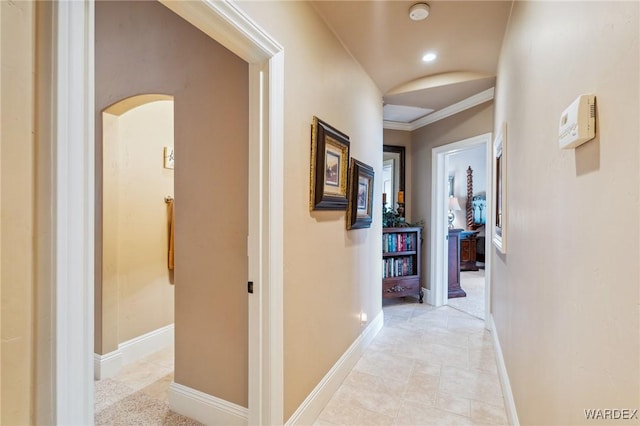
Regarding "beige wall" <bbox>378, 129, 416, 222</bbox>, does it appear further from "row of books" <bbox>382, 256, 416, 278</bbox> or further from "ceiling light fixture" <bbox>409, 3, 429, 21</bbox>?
"ceiling light fixture" <bbox>409, 3, 429, 21</bbox>

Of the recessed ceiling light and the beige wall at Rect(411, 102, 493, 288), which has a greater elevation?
the recessed ceiling light

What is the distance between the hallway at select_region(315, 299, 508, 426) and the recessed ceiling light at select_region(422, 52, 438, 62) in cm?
253

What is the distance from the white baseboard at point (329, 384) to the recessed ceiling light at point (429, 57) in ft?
7.96

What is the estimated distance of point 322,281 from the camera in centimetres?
206

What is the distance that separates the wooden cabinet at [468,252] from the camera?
261 inches

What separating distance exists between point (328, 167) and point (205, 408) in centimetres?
161

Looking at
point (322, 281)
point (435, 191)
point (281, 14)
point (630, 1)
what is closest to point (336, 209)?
point (322, 281)

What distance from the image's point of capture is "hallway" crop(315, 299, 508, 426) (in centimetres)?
194

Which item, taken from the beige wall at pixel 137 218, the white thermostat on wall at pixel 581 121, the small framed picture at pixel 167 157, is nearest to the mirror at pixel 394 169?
the small framed picture at pixel 167 157

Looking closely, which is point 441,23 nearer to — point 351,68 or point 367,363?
point 351,68

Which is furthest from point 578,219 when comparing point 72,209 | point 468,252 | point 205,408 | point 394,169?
point 468,252

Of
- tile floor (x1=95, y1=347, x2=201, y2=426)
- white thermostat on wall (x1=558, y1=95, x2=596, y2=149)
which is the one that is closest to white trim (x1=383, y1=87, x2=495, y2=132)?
white thermostat on wall (x1=558, y1=95, x2=596, y2=149)

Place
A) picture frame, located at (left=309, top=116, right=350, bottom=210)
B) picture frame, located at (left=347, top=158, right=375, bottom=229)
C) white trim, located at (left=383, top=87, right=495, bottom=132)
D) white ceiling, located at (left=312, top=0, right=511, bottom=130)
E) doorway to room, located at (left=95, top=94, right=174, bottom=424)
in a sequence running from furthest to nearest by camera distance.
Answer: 1. white trim, located at (left=383, top=87, right=495, bottom=132)
2. picture frame, located at (left=347, top=158, right=375, bottom=229)
3. doorway to room, located at (left=95, top=94, right=174, bottom=424)
4. white ceiling, located at (left=312, top=0, right=511, bottom=130)
5. picture frame, located at (left=309, top=116, right=350, bottom=210)

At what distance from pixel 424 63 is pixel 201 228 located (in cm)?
231
